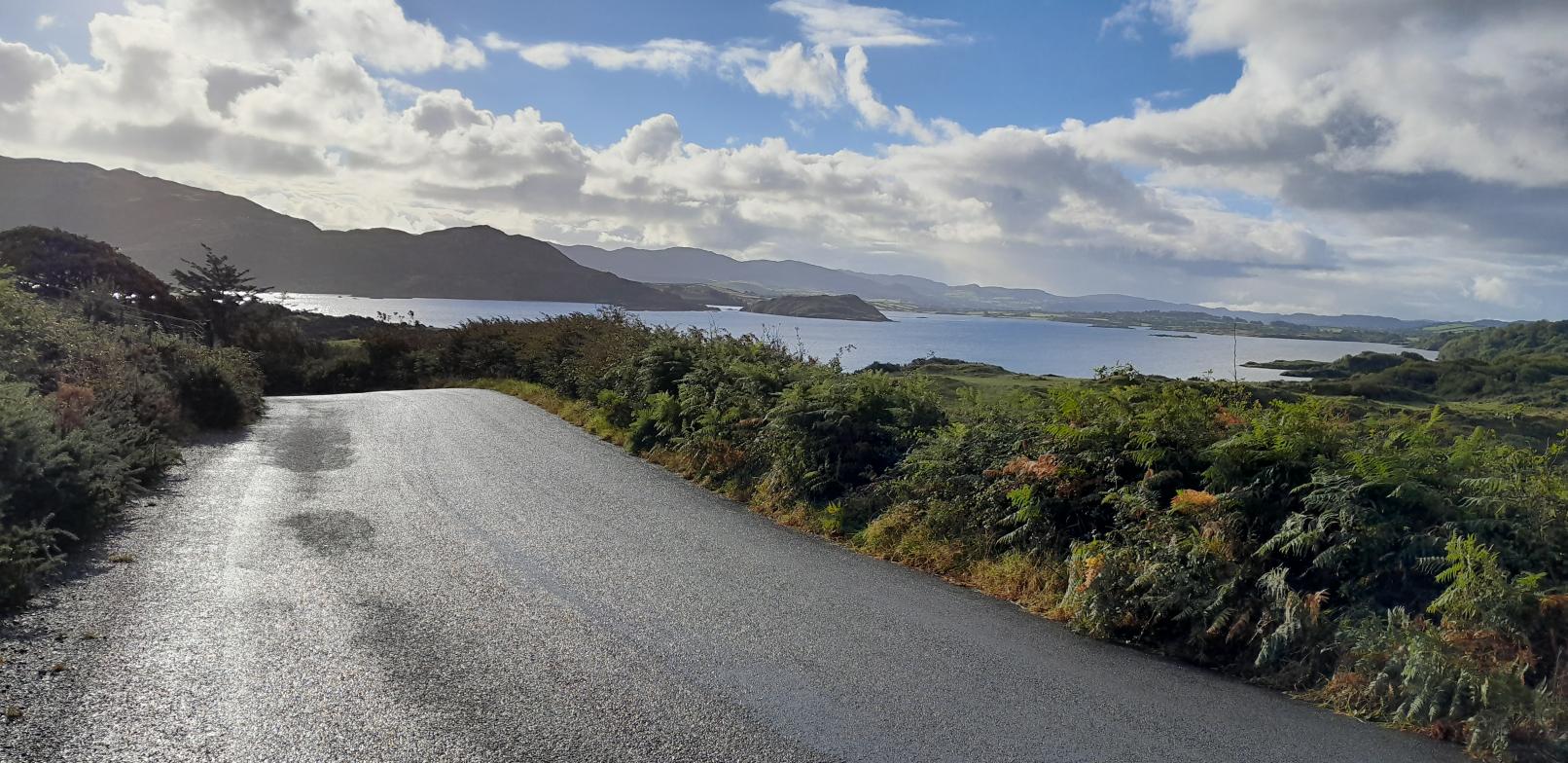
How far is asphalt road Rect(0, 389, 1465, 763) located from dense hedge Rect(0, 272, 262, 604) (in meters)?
0.41

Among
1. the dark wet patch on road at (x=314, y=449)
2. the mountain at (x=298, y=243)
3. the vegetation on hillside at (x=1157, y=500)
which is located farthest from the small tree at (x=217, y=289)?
the mountain at (x=298, y=243)

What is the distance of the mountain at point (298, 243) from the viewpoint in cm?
12756

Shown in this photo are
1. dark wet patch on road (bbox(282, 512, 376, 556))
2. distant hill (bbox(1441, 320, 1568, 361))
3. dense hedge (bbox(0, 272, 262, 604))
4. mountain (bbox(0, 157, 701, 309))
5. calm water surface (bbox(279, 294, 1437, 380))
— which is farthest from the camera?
mountain (bbox(0, 157, 701, 309))

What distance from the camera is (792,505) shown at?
35.2 feet

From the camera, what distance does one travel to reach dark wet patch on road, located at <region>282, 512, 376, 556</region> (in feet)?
26.5

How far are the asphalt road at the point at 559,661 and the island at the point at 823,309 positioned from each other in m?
88.2

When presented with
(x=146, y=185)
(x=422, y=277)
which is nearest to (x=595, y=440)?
(x=422, y=277)

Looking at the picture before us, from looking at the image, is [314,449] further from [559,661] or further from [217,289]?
[217,289]

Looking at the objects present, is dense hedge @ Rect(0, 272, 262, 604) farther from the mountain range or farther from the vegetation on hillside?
the mountain range

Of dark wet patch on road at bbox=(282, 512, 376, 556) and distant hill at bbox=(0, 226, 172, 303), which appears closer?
dark wet patch on road at bbox=(282, 512, 376, 556)

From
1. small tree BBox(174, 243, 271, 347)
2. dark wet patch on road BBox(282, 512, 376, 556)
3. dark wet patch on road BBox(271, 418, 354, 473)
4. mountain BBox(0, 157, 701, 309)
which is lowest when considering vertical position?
dark wet patch on road BBox(271, 418, 354, 473)

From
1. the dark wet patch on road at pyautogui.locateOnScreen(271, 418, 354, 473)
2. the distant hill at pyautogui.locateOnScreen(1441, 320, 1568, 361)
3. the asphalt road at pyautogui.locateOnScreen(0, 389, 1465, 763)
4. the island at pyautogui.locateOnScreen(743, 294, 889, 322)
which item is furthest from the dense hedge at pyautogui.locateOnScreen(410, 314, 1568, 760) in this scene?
the distant hill at pyautogui.locateOnScreen(1441, 320, 1568, 361)

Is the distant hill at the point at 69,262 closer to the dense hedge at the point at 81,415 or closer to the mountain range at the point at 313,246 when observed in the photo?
the dense hedge at the point at 81,415

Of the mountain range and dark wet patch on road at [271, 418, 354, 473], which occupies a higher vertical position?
the mountain range
